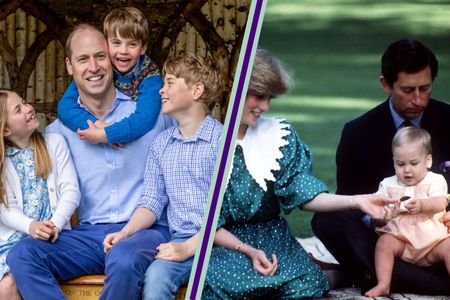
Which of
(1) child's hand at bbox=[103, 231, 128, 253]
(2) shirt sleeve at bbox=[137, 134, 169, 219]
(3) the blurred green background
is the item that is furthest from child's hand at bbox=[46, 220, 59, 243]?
(3) the blurred green background

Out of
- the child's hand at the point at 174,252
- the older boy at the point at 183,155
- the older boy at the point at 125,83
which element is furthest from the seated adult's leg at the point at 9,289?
the older boy at the point at 125,83

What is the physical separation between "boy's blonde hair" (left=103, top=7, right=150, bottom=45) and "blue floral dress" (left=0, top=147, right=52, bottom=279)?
2.18 feet

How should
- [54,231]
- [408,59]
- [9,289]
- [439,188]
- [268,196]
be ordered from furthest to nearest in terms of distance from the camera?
1. [54,231]
2. [9,289]
3. [268,196]
4. [408,59]
5. [439,188]

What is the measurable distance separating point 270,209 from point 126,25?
1140 millimetres

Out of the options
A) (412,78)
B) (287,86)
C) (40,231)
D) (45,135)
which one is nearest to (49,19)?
(45,135)

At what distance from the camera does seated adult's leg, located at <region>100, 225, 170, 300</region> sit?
4.77m

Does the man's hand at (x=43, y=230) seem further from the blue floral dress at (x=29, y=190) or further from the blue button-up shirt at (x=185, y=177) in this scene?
the blue button-up shirt at (x=185, y=177)

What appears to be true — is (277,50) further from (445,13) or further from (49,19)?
(49,19)

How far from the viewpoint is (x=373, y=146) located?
458 centimetres

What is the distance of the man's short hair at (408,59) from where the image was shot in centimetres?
456

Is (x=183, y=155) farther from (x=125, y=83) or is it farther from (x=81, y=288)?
(x=81, y=288)

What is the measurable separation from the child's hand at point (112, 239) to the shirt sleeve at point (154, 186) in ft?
0.62

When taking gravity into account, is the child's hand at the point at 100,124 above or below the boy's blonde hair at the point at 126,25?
below

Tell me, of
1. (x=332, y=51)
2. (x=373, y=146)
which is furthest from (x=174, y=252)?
(x=332, y=51)
